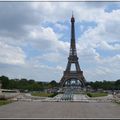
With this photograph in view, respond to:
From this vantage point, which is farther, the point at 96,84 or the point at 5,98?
the point at 96,84

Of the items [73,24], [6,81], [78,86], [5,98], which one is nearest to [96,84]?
[78,86]

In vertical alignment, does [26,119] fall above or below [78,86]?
below

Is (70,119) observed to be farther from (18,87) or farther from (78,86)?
(78,86)

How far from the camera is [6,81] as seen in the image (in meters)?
129

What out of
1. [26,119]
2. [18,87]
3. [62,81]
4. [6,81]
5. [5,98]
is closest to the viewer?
[26,119]

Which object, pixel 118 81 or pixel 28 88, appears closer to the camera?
pixel 28 88

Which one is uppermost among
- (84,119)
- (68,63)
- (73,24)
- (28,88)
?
(73,24)

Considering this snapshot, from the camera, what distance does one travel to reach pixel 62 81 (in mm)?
149750

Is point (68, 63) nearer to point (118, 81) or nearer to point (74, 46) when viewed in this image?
point (74, 46)

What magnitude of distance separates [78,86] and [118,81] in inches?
731

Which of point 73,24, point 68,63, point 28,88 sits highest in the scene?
point 73,24

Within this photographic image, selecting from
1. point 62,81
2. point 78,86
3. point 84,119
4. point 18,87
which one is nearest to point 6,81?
point 18,87

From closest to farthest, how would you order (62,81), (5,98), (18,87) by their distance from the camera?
(5,98) → (18,87) → (62,81)

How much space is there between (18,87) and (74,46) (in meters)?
26.0
